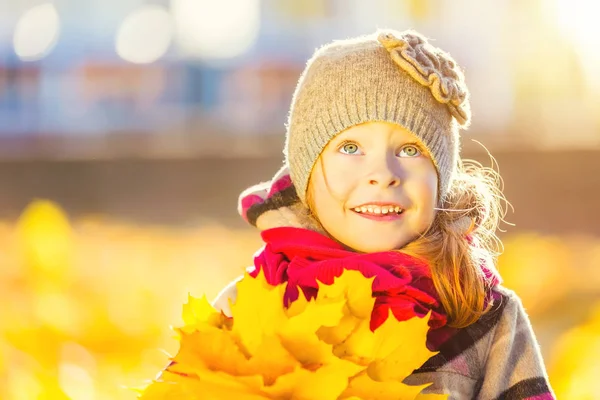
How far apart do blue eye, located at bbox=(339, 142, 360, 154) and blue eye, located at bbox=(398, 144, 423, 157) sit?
9cm

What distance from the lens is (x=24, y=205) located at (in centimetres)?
968

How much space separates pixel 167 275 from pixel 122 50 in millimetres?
5996

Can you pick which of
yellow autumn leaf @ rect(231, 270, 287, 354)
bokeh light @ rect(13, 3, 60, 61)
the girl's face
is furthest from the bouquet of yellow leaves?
bokeh light @ rect(13, 3, 60, 61)

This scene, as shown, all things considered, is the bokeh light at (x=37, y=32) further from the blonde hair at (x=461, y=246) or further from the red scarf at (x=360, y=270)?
the red scarf at (x=360, y=270)

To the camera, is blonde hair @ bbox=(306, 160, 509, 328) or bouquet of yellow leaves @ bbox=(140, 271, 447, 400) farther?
blonde hair @ bbox=(306, 160, 509, 328)

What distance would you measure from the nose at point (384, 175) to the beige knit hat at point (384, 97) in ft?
0.35

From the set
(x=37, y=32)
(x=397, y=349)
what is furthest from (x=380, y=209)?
(x=37, y=32)

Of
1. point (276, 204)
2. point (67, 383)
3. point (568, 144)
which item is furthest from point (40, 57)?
point (276, 204)

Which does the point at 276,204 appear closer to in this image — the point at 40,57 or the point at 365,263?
the point at 365,263

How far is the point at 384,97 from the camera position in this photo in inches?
98.3

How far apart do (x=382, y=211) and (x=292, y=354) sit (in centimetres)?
51

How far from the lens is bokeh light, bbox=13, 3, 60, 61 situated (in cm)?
1255

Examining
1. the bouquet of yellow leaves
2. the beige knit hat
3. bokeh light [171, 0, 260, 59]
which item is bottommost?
the bouquet of yellow leaves

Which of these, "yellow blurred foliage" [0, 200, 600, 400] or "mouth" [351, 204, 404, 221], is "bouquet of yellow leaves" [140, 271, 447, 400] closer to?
"mouth" [351, 204, 404, 221]
